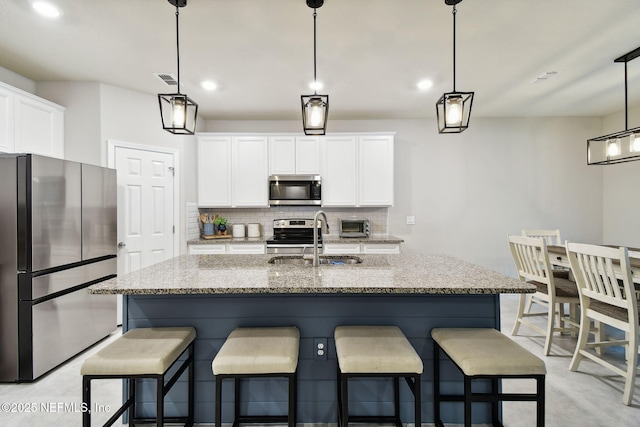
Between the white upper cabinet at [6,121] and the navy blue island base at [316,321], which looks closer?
the navy blue island base at [316,321]

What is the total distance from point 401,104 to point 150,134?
10.1 ft

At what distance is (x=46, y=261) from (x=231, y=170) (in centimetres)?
233

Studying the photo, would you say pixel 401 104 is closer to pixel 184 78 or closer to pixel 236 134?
pixel 236 134

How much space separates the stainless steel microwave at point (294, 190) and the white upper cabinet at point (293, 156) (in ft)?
0.28

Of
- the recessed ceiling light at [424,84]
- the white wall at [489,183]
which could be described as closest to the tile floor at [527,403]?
the white wall at [489,183]

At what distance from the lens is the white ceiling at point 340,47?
219 centimetres

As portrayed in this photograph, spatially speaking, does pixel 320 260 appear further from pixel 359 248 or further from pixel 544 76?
pixel 544 76

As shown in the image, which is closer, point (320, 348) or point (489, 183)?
point (320, 348)

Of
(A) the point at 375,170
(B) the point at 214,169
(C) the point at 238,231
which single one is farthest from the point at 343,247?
(B) the point at 214,169

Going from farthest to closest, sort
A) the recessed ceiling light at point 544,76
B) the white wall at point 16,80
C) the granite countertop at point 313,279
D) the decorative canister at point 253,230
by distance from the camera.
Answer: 1. the decorative canister at point 253,230
2. the recessed ceiling light at point 544,76
3. the white wall at point 16,80
4. the granite countertop at point 313,279

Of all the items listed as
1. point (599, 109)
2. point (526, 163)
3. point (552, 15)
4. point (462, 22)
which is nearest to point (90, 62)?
point (462, 22)

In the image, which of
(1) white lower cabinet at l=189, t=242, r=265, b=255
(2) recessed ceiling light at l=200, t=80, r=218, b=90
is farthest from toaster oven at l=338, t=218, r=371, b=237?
(2) recessed ceiling light at l=200, t=80, r=218, b=90

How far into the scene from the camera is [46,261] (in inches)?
98.7

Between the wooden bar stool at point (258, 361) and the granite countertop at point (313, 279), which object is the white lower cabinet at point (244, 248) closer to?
the granite countertop at point (313, 279)
